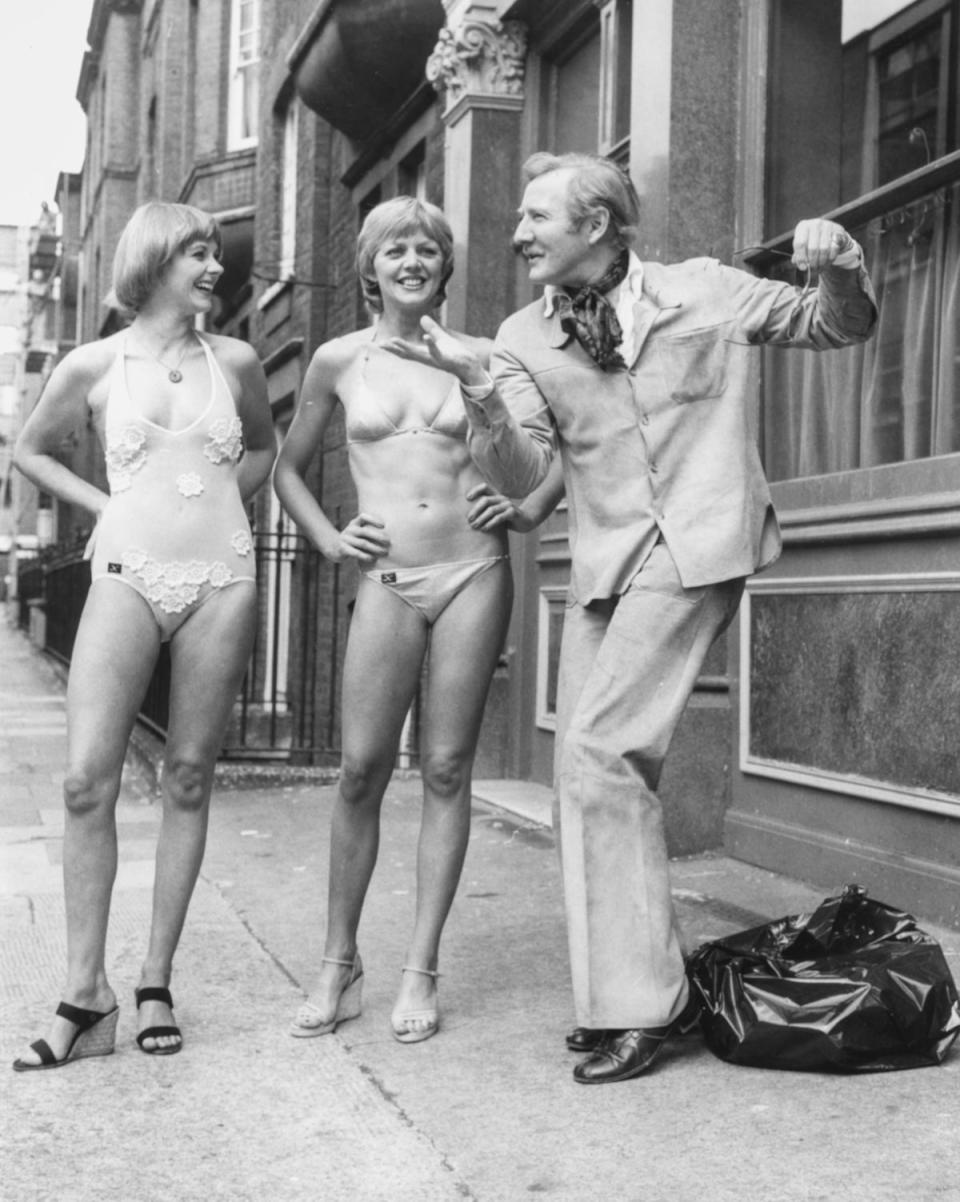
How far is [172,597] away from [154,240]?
90 cm

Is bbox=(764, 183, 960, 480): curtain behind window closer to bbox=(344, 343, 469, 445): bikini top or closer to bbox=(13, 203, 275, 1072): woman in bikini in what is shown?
bbox=(344, 343, 469, 445): bikini top

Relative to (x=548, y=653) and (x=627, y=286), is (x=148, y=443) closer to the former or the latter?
(x=627, y=286)

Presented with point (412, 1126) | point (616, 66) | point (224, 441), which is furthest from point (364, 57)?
point (412, 1126)

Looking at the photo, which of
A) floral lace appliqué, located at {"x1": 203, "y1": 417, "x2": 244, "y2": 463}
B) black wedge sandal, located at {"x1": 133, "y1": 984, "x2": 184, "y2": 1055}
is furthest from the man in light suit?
black wedge sandal, located at {"x1": 133, "y1": 984, "x2": 184, "y2": 1055}

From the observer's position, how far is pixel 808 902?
5746 millimetres

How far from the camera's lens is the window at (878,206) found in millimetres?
5797

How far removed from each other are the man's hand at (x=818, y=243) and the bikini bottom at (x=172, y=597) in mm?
1634

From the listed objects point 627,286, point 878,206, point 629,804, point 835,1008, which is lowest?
point 835,1008

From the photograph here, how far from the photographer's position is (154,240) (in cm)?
410

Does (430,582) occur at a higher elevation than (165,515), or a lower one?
lower

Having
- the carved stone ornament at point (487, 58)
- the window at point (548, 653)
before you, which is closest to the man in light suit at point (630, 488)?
the window at point (548, 653)

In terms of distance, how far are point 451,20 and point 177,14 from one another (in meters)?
17.1

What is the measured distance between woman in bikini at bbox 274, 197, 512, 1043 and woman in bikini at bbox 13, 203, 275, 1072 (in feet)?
1.11

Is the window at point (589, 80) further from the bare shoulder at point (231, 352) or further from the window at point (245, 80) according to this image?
the window at point (245, 80)
